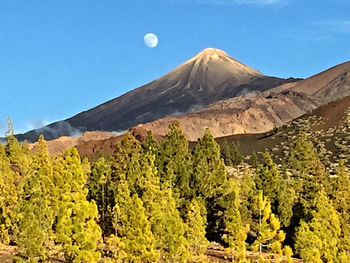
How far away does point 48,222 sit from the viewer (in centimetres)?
4684

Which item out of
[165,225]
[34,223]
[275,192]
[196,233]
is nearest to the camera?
[34,223]

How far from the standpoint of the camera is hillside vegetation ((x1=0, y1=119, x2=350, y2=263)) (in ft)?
150

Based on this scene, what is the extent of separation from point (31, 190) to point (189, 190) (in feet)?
77.5

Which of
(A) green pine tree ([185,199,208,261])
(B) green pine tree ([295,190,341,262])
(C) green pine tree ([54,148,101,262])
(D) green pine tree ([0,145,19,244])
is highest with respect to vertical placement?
(D) green pine tree ([0,145,19,244])

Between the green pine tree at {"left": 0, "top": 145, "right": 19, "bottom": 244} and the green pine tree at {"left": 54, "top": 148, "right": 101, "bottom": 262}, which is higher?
the green pine tree at {"left": 0, "top": 145, "right": 19, "bottom": 244}

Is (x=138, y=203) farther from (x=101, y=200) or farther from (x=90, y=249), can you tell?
(x=101, y=200)

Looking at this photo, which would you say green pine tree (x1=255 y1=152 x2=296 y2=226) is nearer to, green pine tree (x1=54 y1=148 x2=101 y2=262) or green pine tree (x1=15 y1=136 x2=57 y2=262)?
green pine tree (x1=15 y1=136 x2=57 y2=262)

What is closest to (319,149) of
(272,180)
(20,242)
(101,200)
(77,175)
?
(272,180)

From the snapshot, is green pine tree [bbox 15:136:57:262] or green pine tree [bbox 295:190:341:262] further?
green pine tree [bbox 295:190:341:262]

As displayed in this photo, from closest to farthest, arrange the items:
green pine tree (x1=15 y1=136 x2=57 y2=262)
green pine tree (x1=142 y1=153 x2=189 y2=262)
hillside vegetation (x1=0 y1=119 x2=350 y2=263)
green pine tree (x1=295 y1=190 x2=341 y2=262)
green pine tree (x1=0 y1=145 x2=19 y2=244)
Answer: green pine tree (x1=15 y1=136 x2=57 y2=262), hillside vegetation (x1=0 y1=119 x2=350 y2=263), green pine tree (x1=142 y1=153 x2=189 y2=262), green pine tree (x1=0 y1=145 x2=19 y2=244), green pine tree (x1=295 y1=190 x2=341 y2=262)

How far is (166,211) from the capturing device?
56031 mm

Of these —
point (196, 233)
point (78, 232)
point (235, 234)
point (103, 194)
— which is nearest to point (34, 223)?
point (78, 232)

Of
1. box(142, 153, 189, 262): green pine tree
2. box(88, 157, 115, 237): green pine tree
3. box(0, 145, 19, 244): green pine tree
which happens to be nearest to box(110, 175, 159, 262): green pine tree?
box(142, 153, 189, 262): green pine tree

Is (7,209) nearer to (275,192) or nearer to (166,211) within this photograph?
(166,211)
